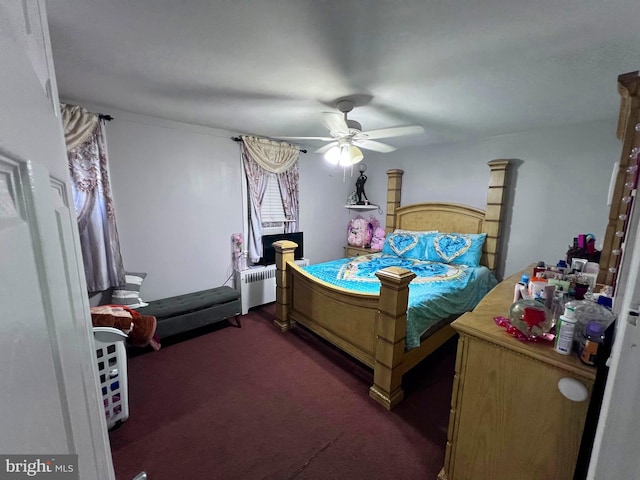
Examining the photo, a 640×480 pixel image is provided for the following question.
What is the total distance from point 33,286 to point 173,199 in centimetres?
283

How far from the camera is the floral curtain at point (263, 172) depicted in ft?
10.6

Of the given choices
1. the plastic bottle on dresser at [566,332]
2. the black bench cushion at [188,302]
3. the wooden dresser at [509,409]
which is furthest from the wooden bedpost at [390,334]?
the black bench cushion at [188,302]

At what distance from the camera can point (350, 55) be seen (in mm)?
1456

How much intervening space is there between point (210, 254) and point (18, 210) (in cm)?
303

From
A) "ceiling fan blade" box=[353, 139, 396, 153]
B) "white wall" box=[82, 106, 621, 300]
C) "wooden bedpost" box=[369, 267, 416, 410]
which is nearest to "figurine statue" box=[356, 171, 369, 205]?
"white wall" box=[82, 106, 621, 300]

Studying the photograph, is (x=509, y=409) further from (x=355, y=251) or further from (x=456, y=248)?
(x=355, y=251)

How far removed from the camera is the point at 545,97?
197cm

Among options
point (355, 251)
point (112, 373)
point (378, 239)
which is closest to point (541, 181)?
point (378, 239)

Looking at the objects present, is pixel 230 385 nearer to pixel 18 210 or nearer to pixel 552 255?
pixel 18 210

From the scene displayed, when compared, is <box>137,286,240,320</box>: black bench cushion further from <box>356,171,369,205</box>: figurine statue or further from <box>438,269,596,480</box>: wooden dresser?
<box>356,171,369,205</box>: figurine statue

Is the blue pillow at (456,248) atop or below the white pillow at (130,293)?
atop

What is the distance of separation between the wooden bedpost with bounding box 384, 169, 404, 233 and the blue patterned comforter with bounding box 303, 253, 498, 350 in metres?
0.81

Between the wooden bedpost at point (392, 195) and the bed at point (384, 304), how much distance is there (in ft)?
0.87

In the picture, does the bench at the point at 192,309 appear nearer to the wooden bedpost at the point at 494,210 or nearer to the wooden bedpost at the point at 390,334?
the wooden bedpost at the point at 390,334
